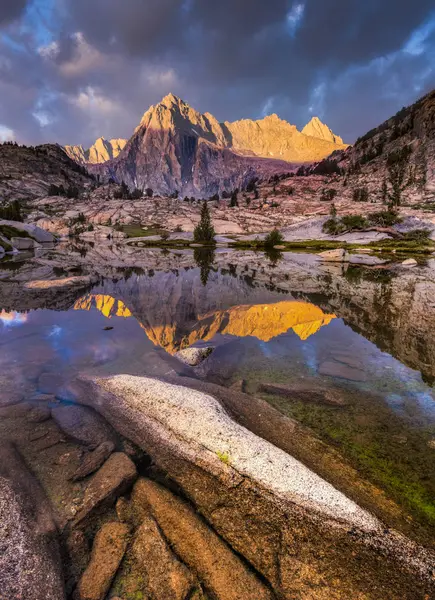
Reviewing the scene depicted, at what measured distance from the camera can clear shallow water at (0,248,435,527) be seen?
8.79 meters

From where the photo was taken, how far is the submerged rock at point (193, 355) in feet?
46.1

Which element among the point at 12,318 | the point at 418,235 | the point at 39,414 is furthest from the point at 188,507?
the point at 418,235

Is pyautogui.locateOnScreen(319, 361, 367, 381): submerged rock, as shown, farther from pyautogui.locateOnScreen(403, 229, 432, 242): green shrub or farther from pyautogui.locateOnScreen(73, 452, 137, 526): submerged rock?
pyautogui.locateOnScreen(403, 229, 432, 242): green shrub

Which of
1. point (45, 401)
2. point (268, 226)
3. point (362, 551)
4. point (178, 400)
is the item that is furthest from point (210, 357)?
point (268, 226)

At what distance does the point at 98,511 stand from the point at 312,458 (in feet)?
17.1

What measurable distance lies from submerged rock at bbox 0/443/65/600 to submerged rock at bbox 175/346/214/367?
7.68 metres

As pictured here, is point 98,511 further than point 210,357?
No

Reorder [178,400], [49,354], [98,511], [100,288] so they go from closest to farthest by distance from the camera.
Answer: [98,511] < [178,400] < [49,354] < [100,288]

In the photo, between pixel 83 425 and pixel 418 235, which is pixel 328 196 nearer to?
pixel 418 235

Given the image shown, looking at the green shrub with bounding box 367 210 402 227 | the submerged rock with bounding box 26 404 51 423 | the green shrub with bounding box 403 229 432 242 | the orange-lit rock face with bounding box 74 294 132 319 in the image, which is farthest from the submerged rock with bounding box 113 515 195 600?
the green shrub with bounding box 367 210 402 227

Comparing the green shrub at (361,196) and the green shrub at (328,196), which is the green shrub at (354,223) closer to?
the green shrub at (361,196)

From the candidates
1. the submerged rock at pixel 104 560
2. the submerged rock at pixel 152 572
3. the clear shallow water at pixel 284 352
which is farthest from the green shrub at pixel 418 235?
the submerged rock at pixel 104 560

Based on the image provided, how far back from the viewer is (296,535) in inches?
225

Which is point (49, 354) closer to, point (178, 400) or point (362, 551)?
point (178, 400)
